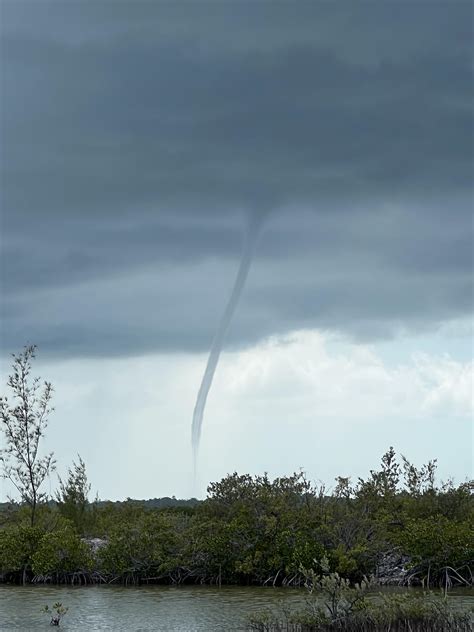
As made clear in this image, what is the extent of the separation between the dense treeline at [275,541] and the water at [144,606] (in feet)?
4.68

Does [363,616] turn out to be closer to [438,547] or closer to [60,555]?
[438,547]

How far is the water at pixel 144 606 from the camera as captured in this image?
86.4ft

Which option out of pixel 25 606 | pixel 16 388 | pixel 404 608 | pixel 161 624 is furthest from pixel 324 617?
pixel 16 388

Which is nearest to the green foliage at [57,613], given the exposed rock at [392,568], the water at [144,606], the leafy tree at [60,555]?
the water at [144,606]

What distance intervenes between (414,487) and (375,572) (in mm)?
6267

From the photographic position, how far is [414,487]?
42.8 meters

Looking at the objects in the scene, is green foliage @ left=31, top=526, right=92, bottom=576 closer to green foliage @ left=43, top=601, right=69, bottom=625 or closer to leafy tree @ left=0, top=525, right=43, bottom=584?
leafy tree @ left=0, top=525, right=43, bottom=584

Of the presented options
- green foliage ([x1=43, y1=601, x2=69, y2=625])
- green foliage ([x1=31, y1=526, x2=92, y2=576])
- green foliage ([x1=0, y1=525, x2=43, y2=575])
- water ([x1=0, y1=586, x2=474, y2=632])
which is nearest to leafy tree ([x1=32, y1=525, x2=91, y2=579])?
green foliage ([x1=31, y1=526, x2=92, y2=576])

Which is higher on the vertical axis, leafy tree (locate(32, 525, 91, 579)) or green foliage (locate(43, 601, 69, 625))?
leafy tree (locate(32, 525, 91, 579))

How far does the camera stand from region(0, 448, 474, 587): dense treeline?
36.6 meters

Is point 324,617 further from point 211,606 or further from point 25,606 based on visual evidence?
point 25,606

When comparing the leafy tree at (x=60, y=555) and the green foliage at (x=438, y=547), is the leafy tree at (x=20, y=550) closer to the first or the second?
the leafy tree at (x=60, y=555)

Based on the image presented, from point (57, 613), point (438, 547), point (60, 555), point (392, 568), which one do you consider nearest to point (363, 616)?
point (57, 613)

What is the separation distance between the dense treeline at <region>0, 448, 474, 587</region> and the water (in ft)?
4.68
